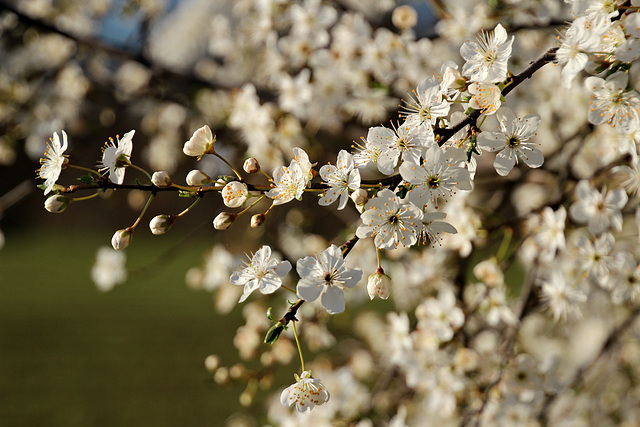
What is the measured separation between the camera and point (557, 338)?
3.78 m

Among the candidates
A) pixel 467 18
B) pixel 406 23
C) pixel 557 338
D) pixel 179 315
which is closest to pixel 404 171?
pixel 406 23

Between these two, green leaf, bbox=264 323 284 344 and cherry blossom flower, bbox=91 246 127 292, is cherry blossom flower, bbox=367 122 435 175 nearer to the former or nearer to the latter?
green leaf, bbox=264 323 284 344

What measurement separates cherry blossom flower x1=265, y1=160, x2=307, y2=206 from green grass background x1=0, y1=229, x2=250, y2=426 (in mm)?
1172

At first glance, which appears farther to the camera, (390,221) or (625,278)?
(625,278)

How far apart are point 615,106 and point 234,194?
78cm

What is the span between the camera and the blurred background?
222cm

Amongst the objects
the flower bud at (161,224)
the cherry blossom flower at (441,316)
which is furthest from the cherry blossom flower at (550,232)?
the flower bud at (161,224)

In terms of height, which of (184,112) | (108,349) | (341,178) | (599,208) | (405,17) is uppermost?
(341,178)

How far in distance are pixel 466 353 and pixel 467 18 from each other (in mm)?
1275

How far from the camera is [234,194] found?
0.92 meters

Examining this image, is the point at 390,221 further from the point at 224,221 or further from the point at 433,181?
the point at 224,221

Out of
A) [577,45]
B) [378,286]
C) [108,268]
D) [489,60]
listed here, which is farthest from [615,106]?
[108,268]

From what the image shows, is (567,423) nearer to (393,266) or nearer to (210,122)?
(393,266)

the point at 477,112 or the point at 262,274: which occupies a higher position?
the point at 477,112
